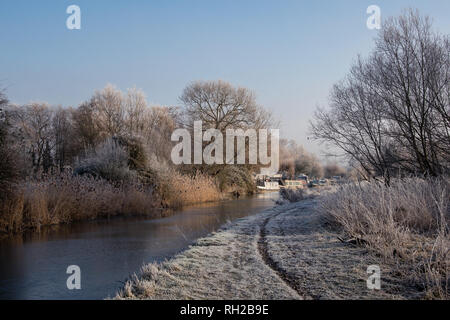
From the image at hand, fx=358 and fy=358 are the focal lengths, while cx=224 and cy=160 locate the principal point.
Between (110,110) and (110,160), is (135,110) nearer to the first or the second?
(110,110)

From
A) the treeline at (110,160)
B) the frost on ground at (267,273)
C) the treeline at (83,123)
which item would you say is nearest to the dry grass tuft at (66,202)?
the treeline at (110,160)

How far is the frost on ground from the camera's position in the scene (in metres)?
4.03

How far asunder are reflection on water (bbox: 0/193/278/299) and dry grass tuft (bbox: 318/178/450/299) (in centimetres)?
375

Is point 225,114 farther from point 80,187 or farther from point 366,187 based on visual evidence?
point 366,187

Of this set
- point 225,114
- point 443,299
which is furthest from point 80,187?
point 225,114

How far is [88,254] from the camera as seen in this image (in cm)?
781

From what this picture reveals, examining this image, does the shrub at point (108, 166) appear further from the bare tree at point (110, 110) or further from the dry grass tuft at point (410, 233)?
the bare tree at point (110, 110)

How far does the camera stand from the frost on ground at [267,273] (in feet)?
13.2

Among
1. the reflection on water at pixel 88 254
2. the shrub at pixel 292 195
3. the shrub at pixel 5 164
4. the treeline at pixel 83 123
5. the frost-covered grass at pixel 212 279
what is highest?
the treeline at pixel 83 123

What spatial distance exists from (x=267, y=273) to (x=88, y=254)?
4.68m

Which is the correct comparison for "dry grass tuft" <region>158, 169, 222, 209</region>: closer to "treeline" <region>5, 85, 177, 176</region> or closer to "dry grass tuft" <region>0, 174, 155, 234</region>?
"dry grass tuft" <region>0, 174, 155, 234</region>

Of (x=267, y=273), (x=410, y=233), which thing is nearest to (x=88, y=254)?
(x=267, y=273)

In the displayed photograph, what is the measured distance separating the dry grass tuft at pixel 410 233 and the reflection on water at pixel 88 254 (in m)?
3.75

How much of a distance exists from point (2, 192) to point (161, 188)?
28.0ft
